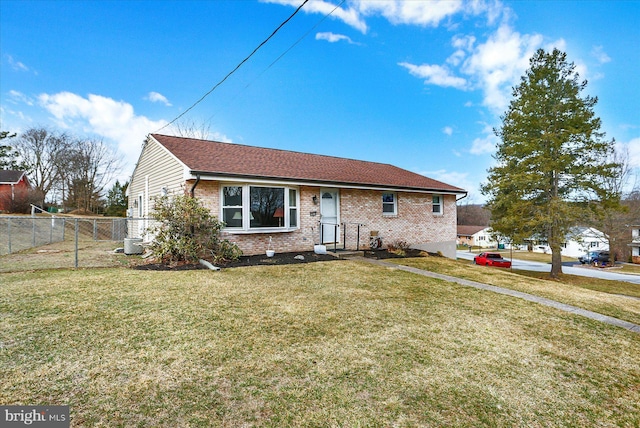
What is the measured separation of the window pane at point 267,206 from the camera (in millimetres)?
10188

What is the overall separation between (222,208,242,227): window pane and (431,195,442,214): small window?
10.2 metres

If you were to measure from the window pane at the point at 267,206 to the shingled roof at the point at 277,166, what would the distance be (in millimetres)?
647

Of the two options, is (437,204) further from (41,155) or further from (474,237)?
(474,237)

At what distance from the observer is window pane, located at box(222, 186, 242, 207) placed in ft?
32.4

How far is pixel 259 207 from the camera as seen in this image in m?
10.3

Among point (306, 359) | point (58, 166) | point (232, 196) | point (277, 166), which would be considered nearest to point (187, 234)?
point (232, 196)

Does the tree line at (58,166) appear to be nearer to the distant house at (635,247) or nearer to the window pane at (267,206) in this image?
the window pane at (267,206)

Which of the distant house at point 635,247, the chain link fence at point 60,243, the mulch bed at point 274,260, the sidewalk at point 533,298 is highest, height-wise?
the chain link fence at point 60,243

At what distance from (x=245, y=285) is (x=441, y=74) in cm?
1492

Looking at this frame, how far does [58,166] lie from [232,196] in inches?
1444

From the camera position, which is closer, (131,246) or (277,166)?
(131,246)

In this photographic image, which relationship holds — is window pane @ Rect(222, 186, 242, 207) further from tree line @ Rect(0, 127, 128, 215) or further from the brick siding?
tree line @ Rect(0, 127, 128, 215)

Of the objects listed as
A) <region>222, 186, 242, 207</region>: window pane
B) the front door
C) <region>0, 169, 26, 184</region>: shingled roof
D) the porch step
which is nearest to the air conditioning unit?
<region>222, 186, 242, 207</region>: window pane

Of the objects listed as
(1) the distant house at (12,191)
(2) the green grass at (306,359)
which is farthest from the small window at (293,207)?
(1) the distant house at (12,191)
